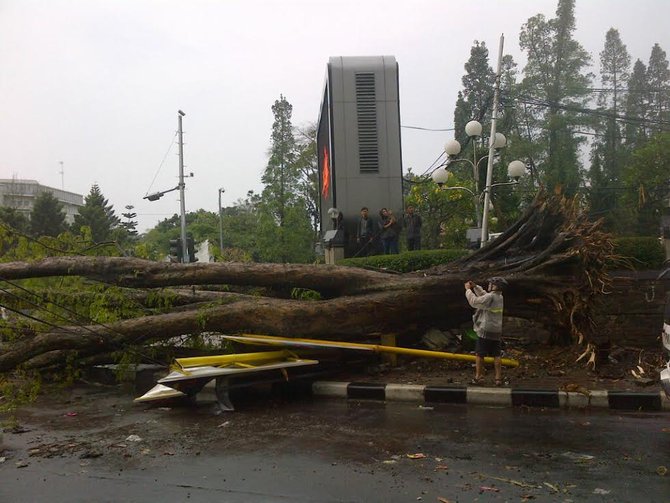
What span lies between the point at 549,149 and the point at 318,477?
129 ft

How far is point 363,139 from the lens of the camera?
18.1 m

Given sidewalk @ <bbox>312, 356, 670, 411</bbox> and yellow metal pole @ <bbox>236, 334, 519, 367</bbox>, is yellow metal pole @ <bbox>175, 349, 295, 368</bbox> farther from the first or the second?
sidewalk @ <bbox>312, 356, 670, 411</bbox>

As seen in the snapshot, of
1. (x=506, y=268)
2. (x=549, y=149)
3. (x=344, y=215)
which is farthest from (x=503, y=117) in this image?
(x=506, y=268)

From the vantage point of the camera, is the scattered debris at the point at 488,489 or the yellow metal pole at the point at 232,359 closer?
the scattered debris at the point at 488,489

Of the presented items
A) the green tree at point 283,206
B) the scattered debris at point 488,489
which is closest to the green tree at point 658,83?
the green tree at point 283,206

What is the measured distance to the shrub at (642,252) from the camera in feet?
36.6

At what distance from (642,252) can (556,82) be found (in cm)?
3313

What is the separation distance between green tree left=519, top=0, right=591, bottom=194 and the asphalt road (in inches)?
1373

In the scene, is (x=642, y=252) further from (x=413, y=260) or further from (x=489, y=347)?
(x=489, y=347)

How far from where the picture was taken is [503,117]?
42.2 m

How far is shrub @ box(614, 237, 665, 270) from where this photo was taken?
11156mm

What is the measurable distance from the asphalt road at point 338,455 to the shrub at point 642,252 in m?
5.16

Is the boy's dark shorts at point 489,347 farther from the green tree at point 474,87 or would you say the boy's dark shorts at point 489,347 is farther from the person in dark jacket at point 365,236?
the green tree at point 474,87

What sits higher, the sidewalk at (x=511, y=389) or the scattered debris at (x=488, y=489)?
the scattered debris at (x=488, y=489)
